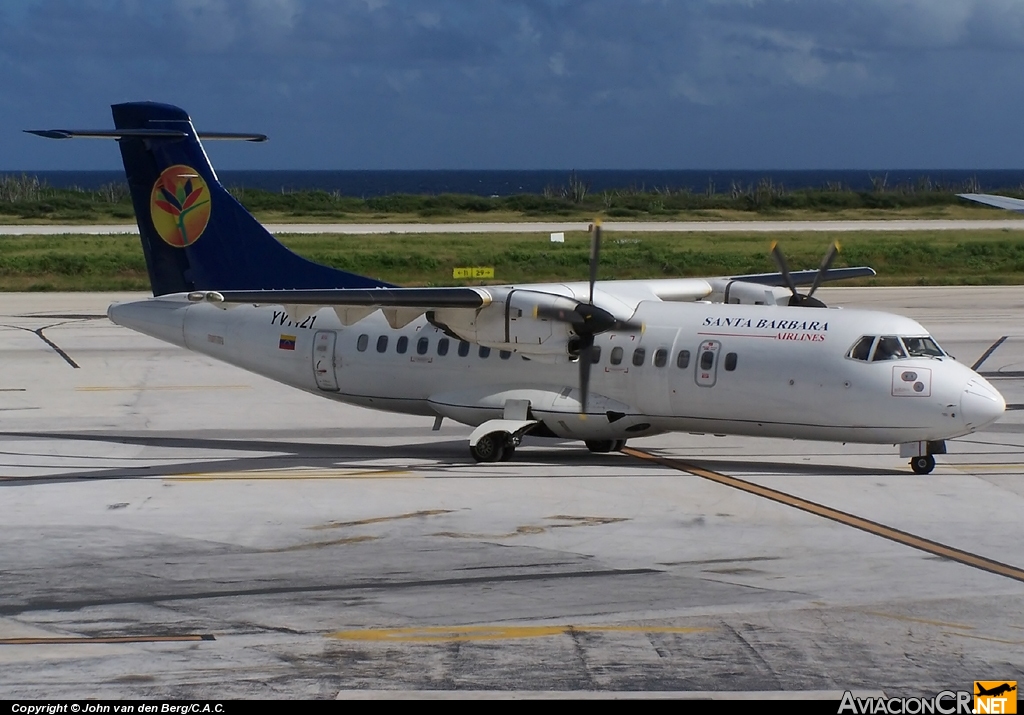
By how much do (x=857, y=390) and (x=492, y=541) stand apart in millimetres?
6976

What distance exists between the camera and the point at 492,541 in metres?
15.8

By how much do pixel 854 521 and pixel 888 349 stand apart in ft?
12.7

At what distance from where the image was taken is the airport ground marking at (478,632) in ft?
39.2

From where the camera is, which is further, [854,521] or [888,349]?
[888,349]

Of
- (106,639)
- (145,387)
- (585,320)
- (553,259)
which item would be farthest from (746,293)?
(553,259)

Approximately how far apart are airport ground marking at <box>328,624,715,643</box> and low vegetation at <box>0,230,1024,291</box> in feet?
130

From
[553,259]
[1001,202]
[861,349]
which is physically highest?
[1001,202]

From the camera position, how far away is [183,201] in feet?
79.9

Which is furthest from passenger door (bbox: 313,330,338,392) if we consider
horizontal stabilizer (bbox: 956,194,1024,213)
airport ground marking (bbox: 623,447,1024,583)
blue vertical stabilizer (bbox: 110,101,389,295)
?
horizontal stabilizer (bbox: 956,194,1024,213)

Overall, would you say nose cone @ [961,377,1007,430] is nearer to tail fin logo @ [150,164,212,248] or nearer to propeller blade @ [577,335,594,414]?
propeller blade @ [577,335,594,414]

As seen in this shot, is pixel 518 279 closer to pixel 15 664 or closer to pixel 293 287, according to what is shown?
pixel 293 287

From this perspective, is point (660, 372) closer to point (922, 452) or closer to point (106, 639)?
point (922, 452)

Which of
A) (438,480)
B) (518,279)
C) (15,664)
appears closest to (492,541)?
(438,480)

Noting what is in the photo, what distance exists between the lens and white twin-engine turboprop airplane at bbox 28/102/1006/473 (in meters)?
19.6
